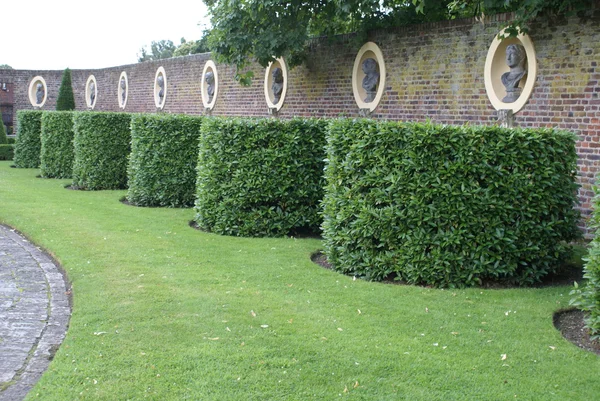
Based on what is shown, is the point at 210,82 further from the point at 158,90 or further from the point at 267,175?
the point at 267,175

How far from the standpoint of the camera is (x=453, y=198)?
5984 mm

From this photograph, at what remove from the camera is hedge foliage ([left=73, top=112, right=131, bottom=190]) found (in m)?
13.3

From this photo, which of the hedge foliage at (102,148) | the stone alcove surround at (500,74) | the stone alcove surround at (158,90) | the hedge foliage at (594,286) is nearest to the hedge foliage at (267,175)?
the stone alcove surround at (500,74)

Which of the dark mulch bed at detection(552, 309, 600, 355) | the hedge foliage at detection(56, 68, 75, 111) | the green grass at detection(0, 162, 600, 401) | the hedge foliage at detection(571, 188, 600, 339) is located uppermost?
the hedge foliage at detection(56, 68, 75, 111)

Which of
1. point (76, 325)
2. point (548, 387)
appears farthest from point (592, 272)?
point (76, 325)

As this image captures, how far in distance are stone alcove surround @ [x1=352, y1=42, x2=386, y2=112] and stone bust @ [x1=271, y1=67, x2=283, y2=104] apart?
3118 millimetres

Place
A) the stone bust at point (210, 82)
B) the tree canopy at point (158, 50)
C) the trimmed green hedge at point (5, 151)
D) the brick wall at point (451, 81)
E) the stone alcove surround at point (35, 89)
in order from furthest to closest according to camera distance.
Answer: the tree canopy at point (158, 50) → the stone alcove surround at point (35, 89) → the trimmed green hedge at point (5, 151) → the stone bust at point (210, 82) → the brick wall at point (451, 81)

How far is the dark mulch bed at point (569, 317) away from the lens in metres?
4.73

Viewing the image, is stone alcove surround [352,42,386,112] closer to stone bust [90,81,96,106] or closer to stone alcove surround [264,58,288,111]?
stone alcove surround [264,58,288,111]

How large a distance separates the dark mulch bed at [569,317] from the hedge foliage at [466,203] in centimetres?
13

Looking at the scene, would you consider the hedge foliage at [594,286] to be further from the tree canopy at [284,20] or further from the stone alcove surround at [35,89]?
the stone alcove surround at [35,89]

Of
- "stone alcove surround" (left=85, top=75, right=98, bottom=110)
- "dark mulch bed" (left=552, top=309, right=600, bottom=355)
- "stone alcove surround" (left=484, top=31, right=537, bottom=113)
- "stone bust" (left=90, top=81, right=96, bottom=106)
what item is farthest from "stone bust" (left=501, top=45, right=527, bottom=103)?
"stone bust" (left=90, top=81, right=96, bottom=106)

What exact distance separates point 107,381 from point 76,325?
3.69 feet

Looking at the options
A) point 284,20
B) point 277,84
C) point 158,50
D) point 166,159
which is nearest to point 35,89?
point 277,84
